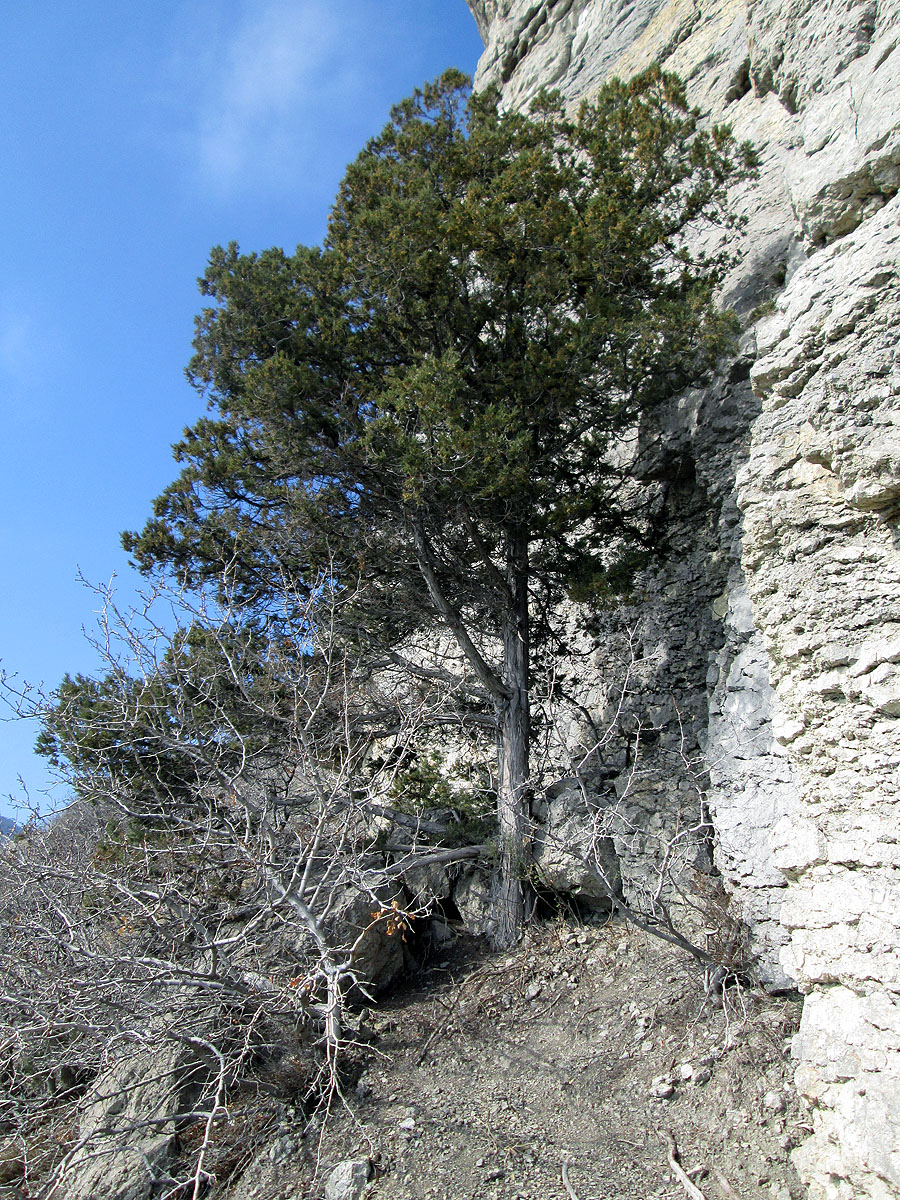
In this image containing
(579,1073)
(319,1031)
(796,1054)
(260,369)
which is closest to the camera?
(796,1054)

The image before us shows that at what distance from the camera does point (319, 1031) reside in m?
5.43

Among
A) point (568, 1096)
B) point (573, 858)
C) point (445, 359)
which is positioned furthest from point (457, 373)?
point (568, 1096)

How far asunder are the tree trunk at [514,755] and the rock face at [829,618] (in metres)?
1.58

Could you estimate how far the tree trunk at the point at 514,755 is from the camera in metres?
6.79

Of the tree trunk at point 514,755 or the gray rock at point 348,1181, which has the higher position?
the tree trunk at point 514,755

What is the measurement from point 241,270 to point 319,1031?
288 inches

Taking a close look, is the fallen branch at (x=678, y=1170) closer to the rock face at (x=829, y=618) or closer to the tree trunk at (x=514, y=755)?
the rock face at (x=829, y=618)

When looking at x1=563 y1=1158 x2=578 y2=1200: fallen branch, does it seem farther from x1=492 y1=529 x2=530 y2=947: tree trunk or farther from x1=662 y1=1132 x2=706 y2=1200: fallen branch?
x1=492 y1=529 x2=530 y2=947: tree trunk

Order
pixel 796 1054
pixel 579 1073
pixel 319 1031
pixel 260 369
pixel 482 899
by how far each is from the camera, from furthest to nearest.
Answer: pixel 482 899
pixel 260 369
pixel 319 1031
pixel 579 1073
pixel 796 1054

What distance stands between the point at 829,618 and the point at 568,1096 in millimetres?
3661

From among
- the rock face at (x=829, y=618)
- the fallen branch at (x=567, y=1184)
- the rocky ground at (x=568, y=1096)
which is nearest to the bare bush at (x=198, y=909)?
the rocky ground at (x=568, y=1096)

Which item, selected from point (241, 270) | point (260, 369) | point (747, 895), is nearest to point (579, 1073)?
point (747, 895)

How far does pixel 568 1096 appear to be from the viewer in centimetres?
480

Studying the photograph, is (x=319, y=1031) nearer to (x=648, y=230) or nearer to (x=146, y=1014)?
(x=146, y=1014)
